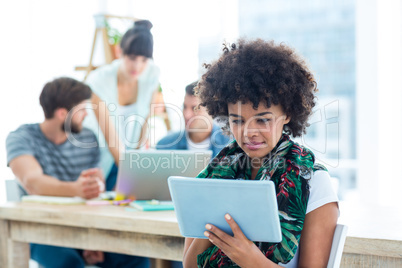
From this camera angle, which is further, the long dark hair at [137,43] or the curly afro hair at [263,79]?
the long dark hair at [137,43]

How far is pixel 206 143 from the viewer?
2.80 m

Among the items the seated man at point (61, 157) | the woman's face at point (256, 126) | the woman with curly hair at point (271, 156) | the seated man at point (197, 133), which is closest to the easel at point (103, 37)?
the seated man at point (61, 157)

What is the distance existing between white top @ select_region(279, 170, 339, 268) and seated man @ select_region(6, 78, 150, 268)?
1208 mm

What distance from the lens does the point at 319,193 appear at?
1.20 meters

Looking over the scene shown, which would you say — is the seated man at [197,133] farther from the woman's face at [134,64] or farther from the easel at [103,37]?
the easel at [103,37]

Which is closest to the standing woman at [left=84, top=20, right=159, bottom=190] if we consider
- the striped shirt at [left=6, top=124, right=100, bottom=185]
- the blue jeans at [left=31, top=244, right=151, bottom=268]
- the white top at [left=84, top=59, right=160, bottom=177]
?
the white top at [left=84, top=59, right=160, bottom=177]

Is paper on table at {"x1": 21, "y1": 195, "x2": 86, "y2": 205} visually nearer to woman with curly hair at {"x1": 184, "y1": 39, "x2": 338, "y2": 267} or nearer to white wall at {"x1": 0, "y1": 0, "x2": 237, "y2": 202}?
woman with curly hair at {"x1": 184, "y1": 39, "x2": 338, "y2": 267}

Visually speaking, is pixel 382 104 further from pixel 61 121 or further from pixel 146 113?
pixel 61 121

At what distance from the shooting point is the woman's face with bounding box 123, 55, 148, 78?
2951 mm

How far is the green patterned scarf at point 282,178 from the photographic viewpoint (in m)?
1.16

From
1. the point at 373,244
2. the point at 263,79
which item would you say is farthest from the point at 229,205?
the point at 373,244

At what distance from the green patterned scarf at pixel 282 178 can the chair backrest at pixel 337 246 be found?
90 millimetres

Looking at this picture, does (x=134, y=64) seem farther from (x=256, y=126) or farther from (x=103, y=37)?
(x=256, y=126)

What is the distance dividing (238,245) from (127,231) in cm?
80
